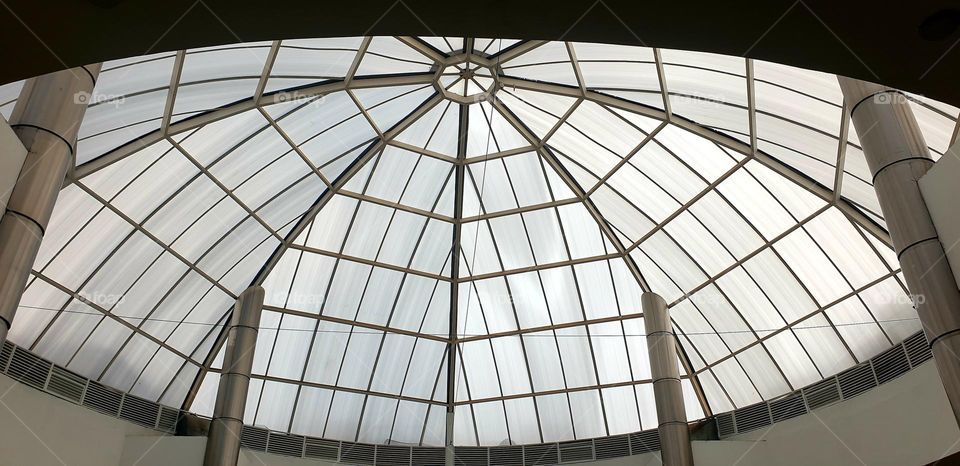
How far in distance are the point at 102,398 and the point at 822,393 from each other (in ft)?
87.1

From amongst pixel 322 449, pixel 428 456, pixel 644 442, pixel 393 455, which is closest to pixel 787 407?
pixel 644 442

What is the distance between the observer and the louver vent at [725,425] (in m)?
31.4

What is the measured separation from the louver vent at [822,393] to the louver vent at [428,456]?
615 inches

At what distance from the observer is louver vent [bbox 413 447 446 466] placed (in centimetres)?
Answer: 3462

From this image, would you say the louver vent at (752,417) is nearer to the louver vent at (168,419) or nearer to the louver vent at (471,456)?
the louver vent at (471,456)

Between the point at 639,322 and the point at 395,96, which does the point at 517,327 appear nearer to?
the point at 639,322

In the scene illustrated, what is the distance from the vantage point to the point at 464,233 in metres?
34.3

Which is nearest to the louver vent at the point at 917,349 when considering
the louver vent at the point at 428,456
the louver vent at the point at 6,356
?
the louver vent at the point at 428,456

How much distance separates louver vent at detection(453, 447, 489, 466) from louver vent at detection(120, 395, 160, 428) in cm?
1296

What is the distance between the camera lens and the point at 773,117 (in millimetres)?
25281

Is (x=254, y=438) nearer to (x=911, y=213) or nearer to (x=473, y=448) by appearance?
(x=473, y=448)

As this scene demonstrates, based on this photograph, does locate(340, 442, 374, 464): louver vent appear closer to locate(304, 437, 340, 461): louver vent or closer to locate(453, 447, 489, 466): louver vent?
locate(304, 437, 340, 461): louver vent

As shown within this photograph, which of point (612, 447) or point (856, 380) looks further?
point (612, 447)

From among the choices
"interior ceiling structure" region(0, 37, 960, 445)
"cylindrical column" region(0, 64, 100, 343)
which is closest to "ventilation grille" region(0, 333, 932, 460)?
"interior ceiling structure" region(0, 37, 960, 445)
